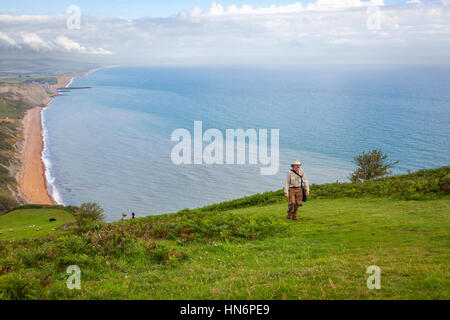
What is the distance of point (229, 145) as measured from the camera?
11531 cm

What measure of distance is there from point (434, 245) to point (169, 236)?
8.63m

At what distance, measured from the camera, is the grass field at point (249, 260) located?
24.5 ft

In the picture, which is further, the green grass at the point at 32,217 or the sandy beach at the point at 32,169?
the sandy beach at the point at 32,169

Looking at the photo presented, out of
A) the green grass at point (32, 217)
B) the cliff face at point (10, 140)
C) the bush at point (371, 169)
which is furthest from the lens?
the cliff face at point (10, 140)

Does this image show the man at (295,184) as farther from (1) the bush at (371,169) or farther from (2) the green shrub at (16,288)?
(1) the bush at (371,169)

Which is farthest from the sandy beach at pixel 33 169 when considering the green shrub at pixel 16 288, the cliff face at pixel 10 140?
the green shrub at pixel 16 288

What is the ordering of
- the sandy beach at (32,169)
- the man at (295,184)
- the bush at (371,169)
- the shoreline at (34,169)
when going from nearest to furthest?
the man at (295,184), the bush at (371,169), the shoreline at (34,169), the sandy beach at (32,169)

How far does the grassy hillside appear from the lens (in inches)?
294

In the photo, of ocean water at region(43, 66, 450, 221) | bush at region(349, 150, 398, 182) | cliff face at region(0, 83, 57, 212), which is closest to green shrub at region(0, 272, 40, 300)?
bush at region(349, 150, 398, 182)

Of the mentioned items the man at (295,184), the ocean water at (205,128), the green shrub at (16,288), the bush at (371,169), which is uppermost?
the ocean water at (205,128)

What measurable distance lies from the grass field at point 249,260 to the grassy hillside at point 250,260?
27 mm

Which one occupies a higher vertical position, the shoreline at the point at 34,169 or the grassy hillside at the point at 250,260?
the shoreline at the point at 34,169

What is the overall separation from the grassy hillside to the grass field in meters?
0.03

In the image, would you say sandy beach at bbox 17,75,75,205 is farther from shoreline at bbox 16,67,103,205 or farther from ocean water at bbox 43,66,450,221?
ocean water at bbox 43,66,450,221
